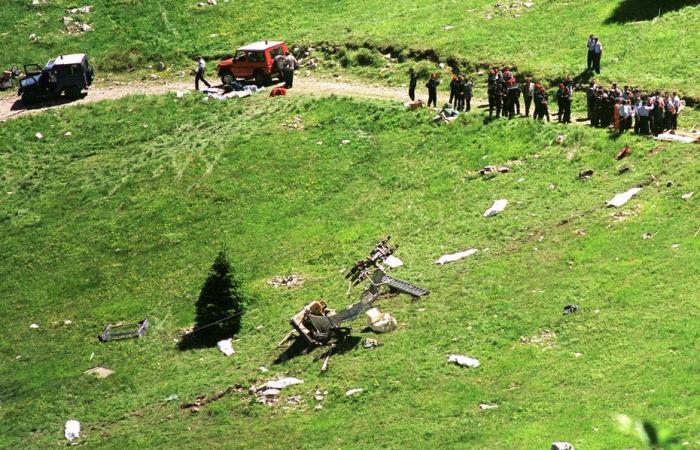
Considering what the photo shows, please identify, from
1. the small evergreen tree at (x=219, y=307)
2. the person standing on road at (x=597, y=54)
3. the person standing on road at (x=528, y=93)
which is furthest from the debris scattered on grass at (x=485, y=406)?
the person standing on road at (x=597, y=54)

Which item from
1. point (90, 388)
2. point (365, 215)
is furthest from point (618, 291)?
point (90, 388)

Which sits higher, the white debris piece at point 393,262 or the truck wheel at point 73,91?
the truck wheel at point 73,91

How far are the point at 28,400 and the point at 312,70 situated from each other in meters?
30.8

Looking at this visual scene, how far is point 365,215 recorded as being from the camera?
1772 inches

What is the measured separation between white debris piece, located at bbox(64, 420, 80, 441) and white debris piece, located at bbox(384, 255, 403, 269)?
12.5 meters

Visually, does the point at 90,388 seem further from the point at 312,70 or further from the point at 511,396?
the point at 312,70

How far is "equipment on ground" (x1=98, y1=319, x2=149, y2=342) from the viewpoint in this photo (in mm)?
40000

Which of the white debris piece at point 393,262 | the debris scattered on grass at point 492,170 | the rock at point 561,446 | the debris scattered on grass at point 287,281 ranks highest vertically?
the rock at point 561,446

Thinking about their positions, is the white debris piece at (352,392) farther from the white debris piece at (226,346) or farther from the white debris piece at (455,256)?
the white debris piece at (455,256)

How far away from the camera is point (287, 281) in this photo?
41469 millimetres

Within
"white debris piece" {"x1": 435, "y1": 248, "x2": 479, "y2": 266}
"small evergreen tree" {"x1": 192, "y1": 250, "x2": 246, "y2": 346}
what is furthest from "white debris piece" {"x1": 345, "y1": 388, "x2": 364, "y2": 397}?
"white debris piece" {"x1": 435, "y1": 248, "x2": 479, "y2": 266}

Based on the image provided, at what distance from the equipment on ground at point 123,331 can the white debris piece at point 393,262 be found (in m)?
9.55

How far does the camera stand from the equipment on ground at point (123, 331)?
40000 mm

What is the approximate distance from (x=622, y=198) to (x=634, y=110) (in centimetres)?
606
